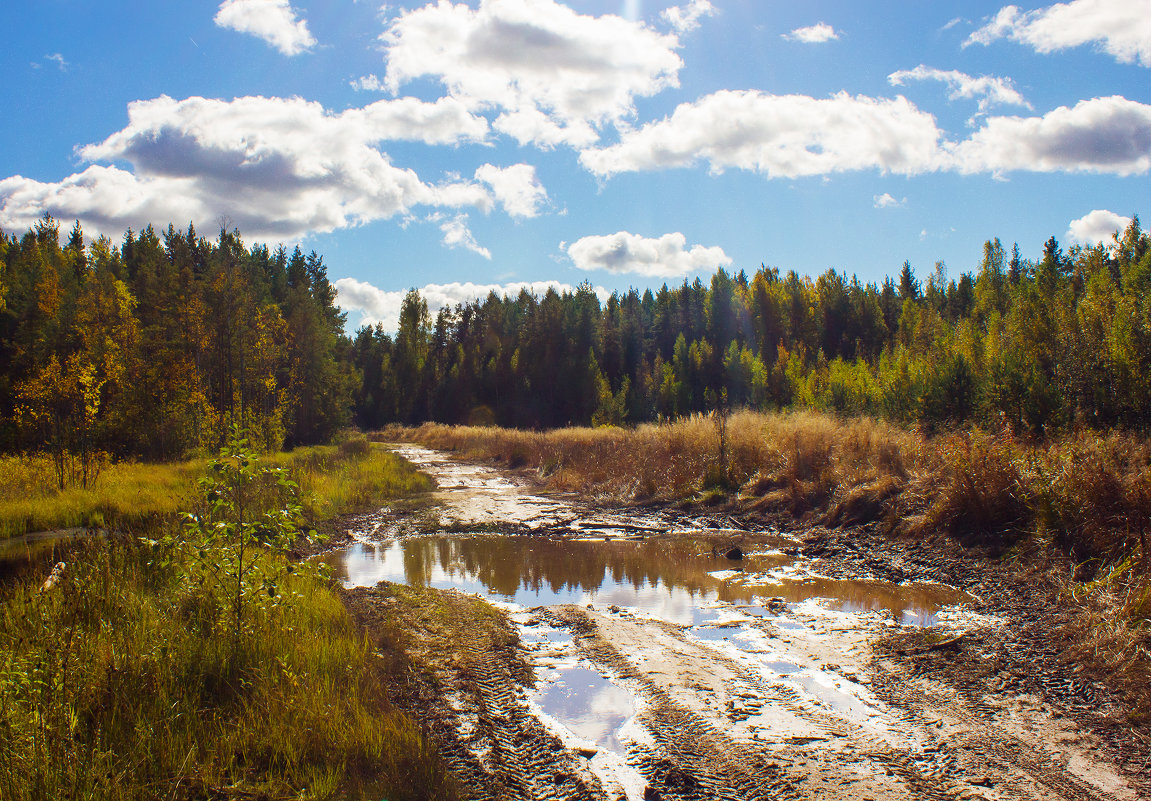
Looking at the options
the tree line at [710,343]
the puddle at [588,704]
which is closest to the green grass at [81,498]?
the puddle at [588,704]

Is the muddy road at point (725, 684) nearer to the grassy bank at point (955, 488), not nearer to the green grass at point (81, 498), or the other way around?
the grassy bank at point (955, 488)

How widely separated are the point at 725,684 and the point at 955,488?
670cm

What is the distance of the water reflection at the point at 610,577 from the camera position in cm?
802

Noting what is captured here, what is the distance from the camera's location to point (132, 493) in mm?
16547

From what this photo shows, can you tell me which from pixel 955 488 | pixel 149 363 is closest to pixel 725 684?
pixel 955 488

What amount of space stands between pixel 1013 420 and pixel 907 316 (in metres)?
66.9

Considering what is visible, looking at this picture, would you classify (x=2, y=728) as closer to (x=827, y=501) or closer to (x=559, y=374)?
(x=827, y=501)

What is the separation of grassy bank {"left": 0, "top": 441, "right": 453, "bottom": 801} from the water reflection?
326cm

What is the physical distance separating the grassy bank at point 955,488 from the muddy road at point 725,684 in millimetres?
1019

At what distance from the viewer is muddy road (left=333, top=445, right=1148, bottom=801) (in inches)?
157

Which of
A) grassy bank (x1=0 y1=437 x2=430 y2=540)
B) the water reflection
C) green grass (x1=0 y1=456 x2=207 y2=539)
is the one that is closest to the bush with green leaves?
the water reflection

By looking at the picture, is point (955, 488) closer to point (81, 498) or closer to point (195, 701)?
point (195, 701)

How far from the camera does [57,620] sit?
5414 millimetres

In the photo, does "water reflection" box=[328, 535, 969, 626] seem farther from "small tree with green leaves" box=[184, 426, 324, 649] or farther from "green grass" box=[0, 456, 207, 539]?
"green grass" box=[0, 456, 207, 539]
